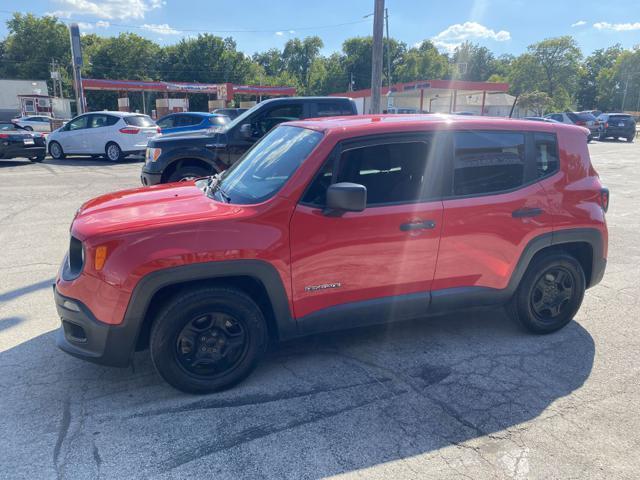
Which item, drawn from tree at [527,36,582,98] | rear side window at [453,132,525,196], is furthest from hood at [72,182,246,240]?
tree at [527,36,582,98]

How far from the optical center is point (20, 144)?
47.3ft

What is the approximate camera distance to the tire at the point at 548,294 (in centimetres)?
384

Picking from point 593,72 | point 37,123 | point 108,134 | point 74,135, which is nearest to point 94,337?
point 108,134

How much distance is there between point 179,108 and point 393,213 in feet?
138

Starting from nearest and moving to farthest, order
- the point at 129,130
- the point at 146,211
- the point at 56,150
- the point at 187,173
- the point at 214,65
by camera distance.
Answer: the point at 146,211 → the point at 187,173 → the point at 129,130 → the point at 56,150 → the point at 214,65

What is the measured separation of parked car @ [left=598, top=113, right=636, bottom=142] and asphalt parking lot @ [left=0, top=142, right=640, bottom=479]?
2928cm

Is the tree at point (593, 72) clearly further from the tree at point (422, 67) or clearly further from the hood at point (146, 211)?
the hood at point (146, 211)

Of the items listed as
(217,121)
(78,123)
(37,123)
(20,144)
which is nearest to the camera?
(217,121)

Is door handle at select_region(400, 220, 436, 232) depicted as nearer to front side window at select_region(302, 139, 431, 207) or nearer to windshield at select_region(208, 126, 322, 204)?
front side window at select_region(302, 139, 431, 207)

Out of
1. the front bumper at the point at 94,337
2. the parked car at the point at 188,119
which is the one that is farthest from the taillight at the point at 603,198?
the parked car at the point at 188,119

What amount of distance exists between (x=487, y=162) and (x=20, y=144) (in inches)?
600

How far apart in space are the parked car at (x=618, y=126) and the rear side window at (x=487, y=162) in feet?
99.1

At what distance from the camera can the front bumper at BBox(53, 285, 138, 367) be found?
285 cm

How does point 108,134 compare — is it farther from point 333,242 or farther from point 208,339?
point 333,242
